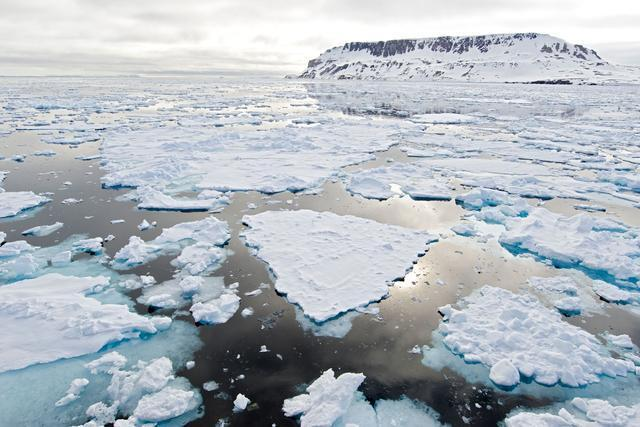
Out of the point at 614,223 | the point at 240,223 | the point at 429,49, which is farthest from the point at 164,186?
the point at 429,49

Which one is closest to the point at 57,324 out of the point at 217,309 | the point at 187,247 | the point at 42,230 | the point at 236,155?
the point at 217,309

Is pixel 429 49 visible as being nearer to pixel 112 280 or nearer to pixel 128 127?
pixel 128 127

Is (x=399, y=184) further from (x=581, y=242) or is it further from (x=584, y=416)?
(x=584, y=416)

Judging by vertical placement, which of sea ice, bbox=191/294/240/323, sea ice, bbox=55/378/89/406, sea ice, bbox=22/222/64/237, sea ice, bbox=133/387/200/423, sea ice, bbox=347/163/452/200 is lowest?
sea ice, bbox=22/222/64/237

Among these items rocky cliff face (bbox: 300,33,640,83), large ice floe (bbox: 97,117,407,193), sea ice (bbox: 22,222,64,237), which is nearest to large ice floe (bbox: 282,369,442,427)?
sea ice (bbox: 22,222,64,237)

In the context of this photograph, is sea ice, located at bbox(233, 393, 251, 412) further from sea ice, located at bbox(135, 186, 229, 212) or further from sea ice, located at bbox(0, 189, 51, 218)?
sea ice, located at bbox(0, 189, 51, 218)

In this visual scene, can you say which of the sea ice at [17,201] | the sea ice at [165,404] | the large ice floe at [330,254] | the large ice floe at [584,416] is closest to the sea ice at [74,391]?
the sea ice at [165,404]
